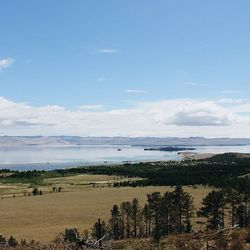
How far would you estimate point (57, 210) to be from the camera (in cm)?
14250

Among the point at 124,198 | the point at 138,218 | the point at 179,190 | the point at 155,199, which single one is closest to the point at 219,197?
the point at 179,190

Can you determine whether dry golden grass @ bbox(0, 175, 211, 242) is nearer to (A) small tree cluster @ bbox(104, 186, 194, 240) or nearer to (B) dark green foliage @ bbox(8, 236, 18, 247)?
(A) small tree cluster @ bbox(104, 186, 194, 240)

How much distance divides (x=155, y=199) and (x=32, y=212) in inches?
2639

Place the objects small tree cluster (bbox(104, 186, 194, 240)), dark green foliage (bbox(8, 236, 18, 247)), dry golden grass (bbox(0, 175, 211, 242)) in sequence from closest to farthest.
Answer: dark green foliage (bbox(8, 236, 18, 247)) < small tree cluster (bbox(104, 186, 194, 240)) < dry golden grass (bbox(0, 175, 211, 242))

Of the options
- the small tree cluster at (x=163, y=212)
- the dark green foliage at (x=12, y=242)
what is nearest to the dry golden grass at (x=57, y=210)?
the small tree cluster at (x=163, y=212)

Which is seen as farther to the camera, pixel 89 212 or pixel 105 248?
pixel 89 212

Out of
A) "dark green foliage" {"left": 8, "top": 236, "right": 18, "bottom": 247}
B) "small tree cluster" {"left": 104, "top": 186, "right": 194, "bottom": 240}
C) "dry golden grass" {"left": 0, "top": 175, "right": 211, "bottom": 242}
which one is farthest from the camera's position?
"dry golden grass" {"left": 0, "top": 175, "right": 211, "bottom": 242}

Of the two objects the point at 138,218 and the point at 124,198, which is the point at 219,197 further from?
the point at 124,198

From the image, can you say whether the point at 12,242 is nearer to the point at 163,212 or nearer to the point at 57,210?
the point at 163,212

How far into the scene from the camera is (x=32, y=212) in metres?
140

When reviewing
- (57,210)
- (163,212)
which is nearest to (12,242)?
(163,212)

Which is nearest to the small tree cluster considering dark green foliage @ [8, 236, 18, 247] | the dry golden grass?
the dry golden grass

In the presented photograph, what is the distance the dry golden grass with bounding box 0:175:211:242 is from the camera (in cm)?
10478

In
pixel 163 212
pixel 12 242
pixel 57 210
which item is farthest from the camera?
pixel 57 210
